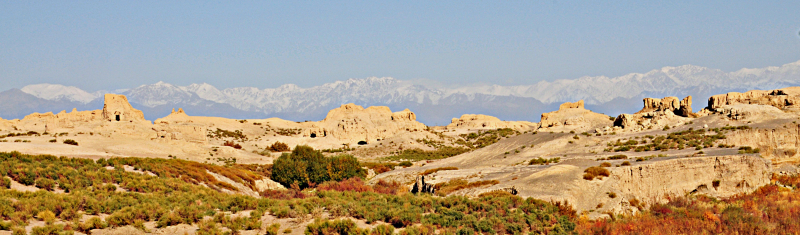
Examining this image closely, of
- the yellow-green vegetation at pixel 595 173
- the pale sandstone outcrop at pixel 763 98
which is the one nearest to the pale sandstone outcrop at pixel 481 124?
the pale sandstone outcrop at pixel 763 98

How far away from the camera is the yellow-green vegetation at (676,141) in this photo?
42594mm

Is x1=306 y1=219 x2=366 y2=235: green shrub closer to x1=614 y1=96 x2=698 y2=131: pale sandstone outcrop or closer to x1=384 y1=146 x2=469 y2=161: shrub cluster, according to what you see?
x1=614 y1=96 x2=698 y2=131: pale sandstone outcrop

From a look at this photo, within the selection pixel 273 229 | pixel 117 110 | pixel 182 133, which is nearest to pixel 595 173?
pixel 273 229

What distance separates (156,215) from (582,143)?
43.5m

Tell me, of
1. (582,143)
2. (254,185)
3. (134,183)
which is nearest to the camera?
(134,183)

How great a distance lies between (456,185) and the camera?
92.5ft

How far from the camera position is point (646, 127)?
56531 mm

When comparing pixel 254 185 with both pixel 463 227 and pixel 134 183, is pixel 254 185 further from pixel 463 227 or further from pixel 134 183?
pixel 463 227

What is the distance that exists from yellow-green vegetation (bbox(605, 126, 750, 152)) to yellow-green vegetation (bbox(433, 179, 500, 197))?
22062 millimetres

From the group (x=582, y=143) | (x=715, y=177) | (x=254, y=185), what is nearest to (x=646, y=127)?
(x=582, y=143)

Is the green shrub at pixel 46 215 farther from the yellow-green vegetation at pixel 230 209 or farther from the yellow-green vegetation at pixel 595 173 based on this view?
the yellow-green vegetation at pixel 595 173

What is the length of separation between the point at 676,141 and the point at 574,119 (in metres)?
39.9

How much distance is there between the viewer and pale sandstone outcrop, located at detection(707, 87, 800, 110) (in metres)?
53.9

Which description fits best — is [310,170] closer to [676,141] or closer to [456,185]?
[456,185]
